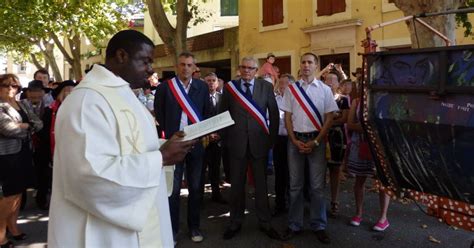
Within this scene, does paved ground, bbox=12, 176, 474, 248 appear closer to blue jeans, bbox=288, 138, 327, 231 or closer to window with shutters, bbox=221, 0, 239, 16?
blue jeans, bbox=288, 138, 327, 231

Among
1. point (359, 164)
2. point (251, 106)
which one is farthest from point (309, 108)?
point (359, 164)

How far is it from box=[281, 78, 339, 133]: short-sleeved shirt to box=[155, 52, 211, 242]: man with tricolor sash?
1.08 metres

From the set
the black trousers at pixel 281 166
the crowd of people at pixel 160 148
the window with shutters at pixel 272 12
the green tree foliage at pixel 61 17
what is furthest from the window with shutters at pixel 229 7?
the black trousers at pixel 281 166

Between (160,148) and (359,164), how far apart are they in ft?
11.8

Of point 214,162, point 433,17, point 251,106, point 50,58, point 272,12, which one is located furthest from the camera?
point 50,58

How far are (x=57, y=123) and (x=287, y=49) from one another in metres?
14.5

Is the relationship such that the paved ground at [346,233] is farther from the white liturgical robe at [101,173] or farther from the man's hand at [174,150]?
the white liturgical robe at [101,173]

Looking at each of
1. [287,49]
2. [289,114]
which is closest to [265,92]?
[289,114]

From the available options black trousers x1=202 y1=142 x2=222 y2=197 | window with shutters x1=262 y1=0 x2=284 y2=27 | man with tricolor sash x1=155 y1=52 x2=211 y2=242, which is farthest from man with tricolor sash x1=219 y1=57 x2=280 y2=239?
window with shutters x1=262 y1=0 x2=284 y2=27

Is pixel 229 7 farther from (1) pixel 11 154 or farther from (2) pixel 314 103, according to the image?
(1) pixel 11 154

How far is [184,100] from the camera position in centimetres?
477

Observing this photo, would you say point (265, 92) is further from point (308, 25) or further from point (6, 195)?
point (308, 25)

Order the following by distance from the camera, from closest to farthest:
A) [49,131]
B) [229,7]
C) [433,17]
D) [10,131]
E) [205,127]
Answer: [205,127] → [10,131] → [433,17] → [49,131] → [229,7]

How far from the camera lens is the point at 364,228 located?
507 cm
